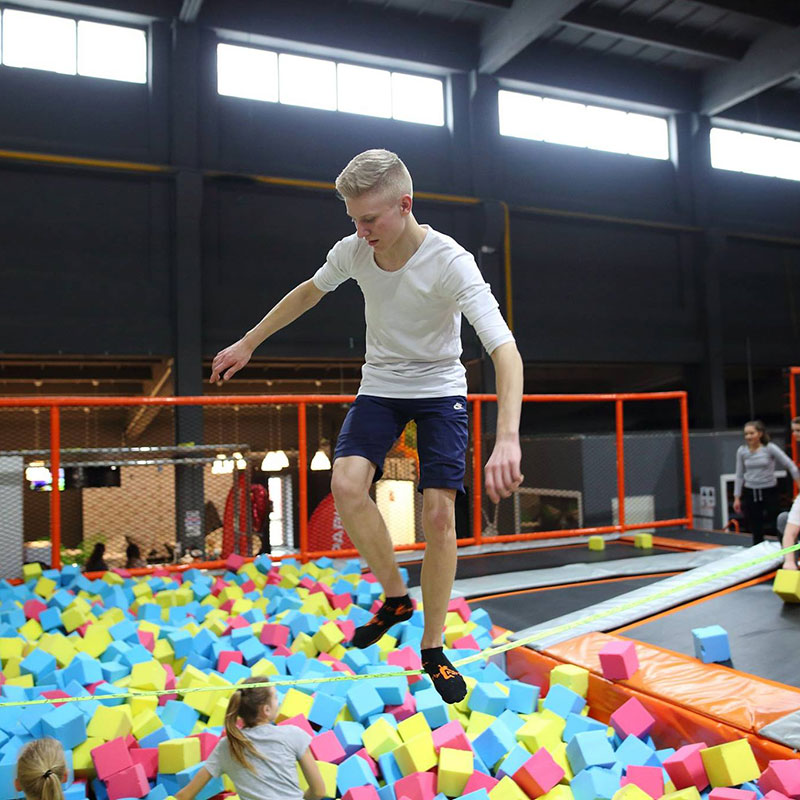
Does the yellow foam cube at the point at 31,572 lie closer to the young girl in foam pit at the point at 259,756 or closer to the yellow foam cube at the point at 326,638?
the yellow foam cube at the point at 326,638

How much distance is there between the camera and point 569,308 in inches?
472

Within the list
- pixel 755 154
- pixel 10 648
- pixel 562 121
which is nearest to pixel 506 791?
pixel 10 648

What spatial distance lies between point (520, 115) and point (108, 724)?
35.9ft

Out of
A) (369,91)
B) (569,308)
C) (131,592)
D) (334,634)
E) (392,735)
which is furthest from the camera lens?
(569,308)

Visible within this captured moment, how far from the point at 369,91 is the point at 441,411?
32.7 ft

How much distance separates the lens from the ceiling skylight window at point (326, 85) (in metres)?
10.4

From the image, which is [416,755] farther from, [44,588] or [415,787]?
[44,588]

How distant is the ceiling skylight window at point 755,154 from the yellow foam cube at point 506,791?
12.8 meters

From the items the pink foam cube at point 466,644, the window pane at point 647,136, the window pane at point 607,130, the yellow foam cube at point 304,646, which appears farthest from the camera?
the window pane at point 647,136

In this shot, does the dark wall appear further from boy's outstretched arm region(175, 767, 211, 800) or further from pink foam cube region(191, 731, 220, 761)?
boy's outstretched arm region(175, 767, 211, 800)

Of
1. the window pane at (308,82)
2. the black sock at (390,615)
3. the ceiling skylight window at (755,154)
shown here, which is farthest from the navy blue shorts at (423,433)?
the ceiling skylight window at (755,154)

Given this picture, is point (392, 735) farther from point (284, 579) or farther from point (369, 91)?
point (369, 91)

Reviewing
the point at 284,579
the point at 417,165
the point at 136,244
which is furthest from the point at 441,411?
the point at 417,165

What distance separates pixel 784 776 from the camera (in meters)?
2.67
